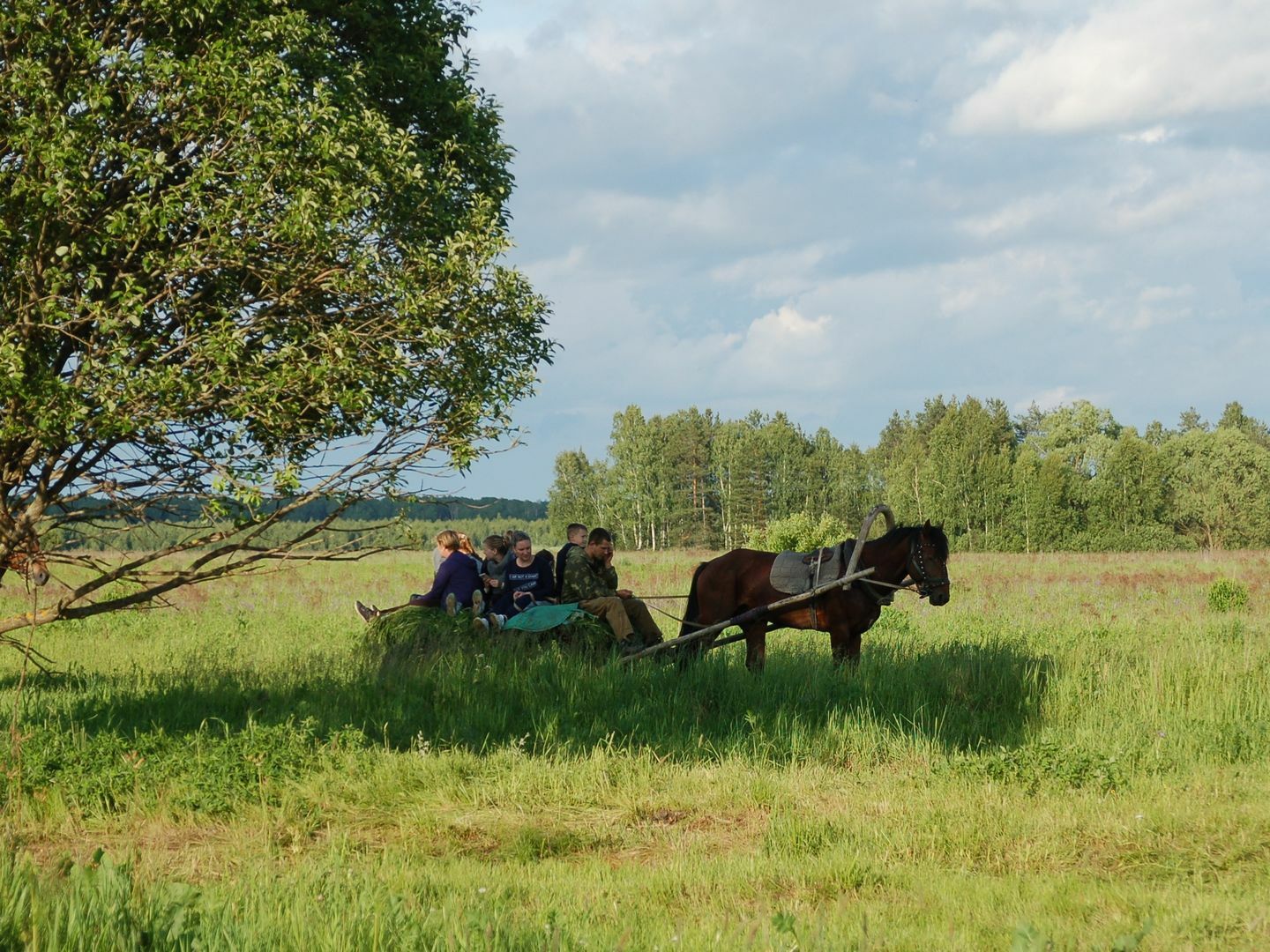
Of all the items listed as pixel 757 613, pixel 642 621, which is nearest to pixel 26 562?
pixel 642 621

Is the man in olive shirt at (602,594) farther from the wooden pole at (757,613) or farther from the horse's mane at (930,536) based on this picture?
the horse's mane at (930,536)

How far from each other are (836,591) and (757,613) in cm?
92

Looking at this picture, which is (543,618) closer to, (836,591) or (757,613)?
(757,613)

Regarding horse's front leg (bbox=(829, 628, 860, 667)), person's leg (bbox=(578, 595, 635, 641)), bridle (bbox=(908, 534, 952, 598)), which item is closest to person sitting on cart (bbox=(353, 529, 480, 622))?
person's leg (bbox=(578, 595, 635, 641))

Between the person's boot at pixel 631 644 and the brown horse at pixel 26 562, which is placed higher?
the brown horse at pixel 26 562

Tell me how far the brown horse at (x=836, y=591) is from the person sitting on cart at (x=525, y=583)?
176cm

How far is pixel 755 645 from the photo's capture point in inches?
506

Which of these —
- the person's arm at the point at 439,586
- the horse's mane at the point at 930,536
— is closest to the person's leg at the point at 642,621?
the person's arm at the point at 439,586

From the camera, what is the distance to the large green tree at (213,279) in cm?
756

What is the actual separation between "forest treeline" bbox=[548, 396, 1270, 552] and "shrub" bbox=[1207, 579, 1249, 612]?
4729cm

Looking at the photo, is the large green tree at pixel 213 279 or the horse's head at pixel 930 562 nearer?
the large green tree at pixel 213 279

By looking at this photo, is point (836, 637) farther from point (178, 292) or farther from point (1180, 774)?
point (178, 292)

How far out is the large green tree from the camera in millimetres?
7562

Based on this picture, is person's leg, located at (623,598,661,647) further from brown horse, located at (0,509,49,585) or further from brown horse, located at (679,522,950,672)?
brown horse, located at (0,509,49,585)
